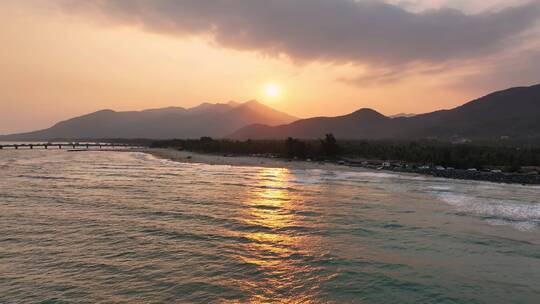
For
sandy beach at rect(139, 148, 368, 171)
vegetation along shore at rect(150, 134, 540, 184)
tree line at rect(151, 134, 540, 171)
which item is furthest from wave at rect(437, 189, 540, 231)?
sandy beach at rect(139, 148, 368, 171)

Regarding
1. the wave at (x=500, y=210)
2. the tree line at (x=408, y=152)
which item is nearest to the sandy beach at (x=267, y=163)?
the tree line at (x=408, y=152)

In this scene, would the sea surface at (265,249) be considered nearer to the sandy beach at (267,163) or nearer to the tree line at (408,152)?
the sandy beach at (267,163)

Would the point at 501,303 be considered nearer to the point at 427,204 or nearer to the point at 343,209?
the point at 343,209

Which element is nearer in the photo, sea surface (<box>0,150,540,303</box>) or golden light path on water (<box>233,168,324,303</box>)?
sea surface (<box>0,150,540,303</box>)

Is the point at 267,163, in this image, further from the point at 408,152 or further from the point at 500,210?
the point at 500,210

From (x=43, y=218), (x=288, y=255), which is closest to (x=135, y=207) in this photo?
(x=43, y=218)

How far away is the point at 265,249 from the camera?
1719 centimetres

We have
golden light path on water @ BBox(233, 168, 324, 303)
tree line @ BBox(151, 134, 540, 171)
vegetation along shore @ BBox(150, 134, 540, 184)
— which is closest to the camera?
golden light path on water @ BBox(233, 168, 324, 303)

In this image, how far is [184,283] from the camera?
1313 centimetres

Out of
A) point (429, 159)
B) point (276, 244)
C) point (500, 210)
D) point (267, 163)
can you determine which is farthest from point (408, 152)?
point (276, 244)

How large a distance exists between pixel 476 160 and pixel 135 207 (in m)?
59.6

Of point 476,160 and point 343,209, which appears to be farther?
point 476,160

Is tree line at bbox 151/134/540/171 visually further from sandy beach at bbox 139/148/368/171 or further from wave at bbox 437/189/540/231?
wave at bbox 437/189/540/231

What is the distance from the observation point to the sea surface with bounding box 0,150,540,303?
1266 centimetres
